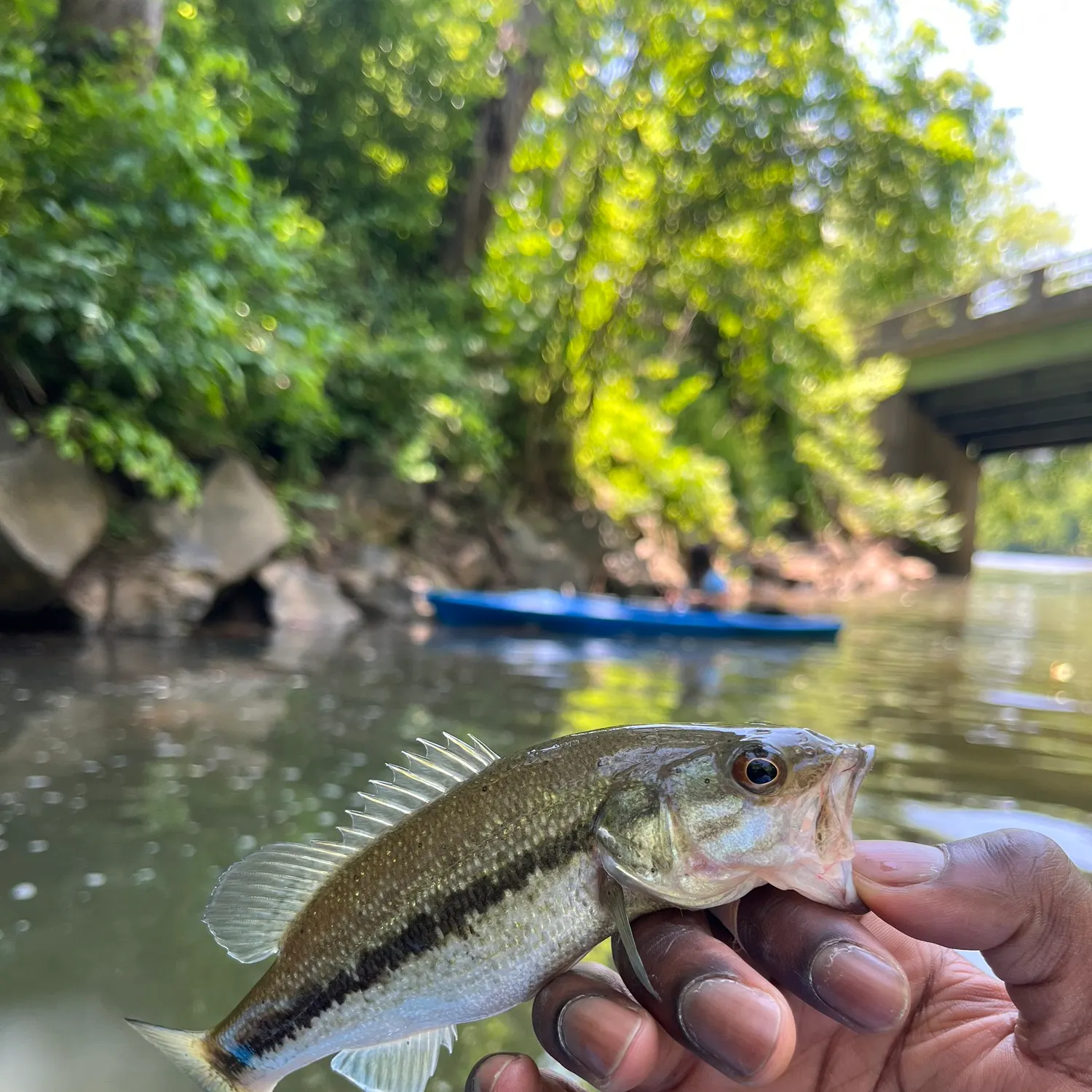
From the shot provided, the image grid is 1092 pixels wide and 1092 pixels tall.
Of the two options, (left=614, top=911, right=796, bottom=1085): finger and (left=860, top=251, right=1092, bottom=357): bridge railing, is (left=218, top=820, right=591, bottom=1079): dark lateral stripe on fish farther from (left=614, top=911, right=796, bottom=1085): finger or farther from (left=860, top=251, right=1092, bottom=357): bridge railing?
(left=860, top=251, right=1092, bottom=357): bridge railing

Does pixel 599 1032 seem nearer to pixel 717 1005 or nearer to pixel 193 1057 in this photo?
pixel 717 1005

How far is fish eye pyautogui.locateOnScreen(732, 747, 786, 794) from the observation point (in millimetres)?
1298

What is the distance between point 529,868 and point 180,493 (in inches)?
385

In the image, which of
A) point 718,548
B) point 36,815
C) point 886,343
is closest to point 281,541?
point 36,815

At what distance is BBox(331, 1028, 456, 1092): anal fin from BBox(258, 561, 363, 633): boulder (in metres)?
9.63

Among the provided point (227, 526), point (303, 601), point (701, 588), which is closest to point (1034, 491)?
point (701, 588)

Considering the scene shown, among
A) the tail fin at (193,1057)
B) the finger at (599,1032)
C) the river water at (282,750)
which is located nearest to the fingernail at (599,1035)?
the finger at (599,1032)

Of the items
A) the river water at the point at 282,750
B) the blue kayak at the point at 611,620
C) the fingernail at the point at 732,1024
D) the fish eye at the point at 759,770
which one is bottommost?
the river water at the point at 282,750

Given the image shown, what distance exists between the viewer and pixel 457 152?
16.2 m

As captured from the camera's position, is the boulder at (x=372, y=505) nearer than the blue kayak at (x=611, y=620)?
No

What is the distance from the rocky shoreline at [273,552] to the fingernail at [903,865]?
8.89m

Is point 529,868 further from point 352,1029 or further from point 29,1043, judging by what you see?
point 29,1043

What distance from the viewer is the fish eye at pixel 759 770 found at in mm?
1298

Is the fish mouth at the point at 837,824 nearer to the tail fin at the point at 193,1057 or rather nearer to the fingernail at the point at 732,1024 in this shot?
the fingernail at the point at 732,1024
